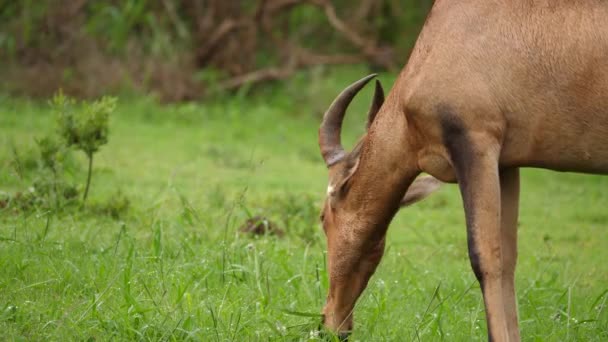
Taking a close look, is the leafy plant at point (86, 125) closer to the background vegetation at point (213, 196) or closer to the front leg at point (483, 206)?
the background vegetation at point (213, 196)

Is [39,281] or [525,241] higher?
[39,281]

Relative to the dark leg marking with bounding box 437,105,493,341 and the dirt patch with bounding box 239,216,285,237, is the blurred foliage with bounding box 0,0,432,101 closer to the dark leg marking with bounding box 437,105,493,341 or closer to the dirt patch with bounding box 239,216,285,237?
the dirt patch with bounding box 239,216,285,237

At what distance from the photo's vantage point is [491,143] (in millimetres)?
4684

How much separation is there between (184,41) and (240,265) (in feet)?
26.2

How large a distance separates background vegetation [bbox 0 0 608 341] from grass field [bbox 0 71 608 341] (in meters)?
0.02

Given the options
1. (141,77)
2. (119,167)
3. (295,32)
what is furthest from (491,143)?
(295,32)

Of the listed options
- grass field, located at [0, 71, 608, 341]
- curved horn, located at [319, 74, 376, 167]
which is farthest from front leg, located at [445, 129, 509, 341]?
curved horn, located at [319, 74, 376, 167]

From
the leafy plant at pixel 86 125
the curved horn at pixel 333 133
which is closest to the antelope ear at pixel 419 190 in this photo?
the curved horn at pixel 333 133

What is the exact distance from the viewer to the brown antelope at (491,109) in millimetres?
4668

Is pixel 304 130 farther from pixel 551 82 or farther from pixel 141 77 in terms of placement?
pixel 551 82

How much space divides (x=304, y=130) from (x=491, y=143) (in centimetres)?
776

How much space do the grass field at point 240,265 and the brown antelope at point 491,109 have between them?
654mm

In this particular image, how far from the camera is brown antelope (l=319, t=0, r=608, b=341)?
467cm

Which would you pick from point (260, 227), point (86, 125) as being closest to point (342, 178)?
point (260, 227)
